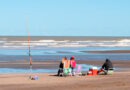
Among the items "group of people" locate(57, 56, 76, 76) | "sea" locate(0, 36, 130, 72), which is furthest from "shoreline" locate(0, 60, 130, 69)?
"group of people" locate(57, 56, 76, 76)

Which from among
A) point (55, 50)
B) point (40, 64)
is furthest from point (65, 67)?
point (55, 50)

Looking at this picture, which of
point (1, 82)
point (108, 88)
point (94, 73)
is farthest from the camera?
point (94, 73)

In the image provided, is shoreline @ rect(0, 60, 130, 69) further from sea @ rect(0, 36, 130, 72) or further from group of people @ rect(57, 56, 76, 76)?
group of people @ rect(57, 56, 76, 76)

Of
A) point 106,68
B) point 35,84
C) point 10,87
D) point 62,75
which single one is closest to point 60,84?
point 35,84

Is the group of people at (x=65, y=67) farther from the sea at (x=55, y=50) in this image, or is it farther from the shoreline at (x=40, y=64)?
the sea at (x=55, y=50)

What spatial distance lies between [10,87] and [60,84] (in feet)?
7.01

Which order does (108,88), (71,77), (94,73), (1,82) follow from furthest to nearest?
(94,73) → (71,77) → (1,82) → (108,88)

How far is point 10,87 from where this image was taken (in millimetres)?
14617

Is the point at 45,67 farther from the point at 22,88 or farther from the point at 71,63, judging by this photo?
the point at 22,88

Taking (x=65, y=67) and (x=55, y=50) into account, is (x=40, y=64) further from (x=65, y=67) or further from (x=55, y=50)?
(x=55, y=50)

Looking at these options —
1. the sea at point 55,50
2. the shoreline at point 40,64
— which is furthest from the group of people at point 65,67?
the sea at point 55,50

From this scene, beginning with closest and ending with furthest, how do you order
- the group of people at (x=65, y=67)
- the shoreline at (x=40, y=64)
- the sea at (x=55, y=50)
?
the group of people at (x=65, y=67) < the shoreline at (x=40, y=64) < the sea at (x=55, y=50)

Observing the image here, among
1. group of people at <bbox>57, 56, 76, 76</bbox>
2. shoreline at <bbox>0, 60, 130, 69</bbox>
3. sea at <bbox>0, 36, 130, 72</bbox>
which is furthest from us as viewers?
sea at <bbox>0, 36, 130, 72</bbox>

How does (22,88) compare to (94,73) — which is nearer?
(22,88)
